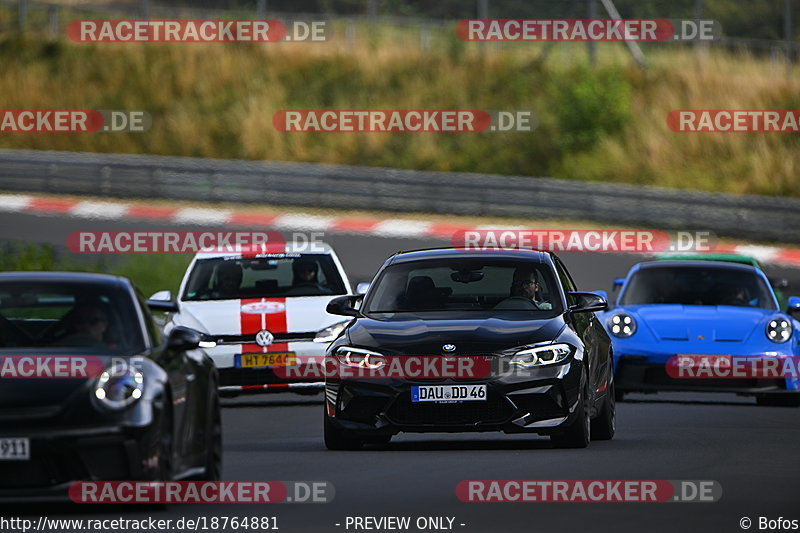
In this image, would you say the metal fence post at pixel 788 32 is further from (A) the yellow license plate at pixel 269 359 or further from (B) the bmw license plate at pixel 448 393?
(B) the bmw license plate at pixel 448 393

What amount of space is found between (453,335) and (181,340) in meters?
2.99

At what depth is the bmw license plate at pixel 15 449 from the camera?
338 inches

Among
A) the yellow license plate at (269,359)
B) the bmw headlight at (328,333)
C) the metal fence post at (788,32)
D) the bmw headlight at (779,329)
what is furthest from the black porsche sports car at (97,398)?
the metal fence post at (788,32)

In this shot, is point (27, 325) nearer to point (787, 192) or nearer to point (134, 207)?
point (134, 207)

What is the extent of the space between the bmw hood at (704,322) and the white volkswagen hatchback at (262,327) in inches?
107

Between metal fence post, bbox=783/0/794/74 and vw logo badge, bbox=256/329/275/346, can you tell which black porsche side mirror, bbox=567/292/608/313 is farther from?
metal fence post, bbox=783/0/794/74

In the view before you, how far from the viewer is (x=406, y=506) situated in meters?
9.23

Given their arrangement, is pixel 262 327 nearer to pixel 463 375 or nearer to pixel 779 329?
pixel 779 329

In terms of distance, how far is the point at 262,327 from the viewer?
1661 cm

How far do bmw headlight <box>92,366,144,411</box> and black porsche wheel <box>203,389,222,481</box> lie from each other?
1034mm

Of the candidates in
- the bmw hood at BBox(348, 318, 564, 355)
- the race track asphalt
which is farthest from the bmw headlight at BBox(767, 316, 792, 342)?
the bmw hood at BBox(348, 318, 564, 355)

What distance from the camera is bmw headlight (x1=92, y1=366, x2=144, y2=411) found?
344 inches

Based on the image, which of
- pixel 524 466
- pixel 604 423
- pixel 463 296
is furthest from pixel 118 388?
pixel 604 423

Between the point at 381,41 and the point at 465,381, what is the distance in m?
35.6
